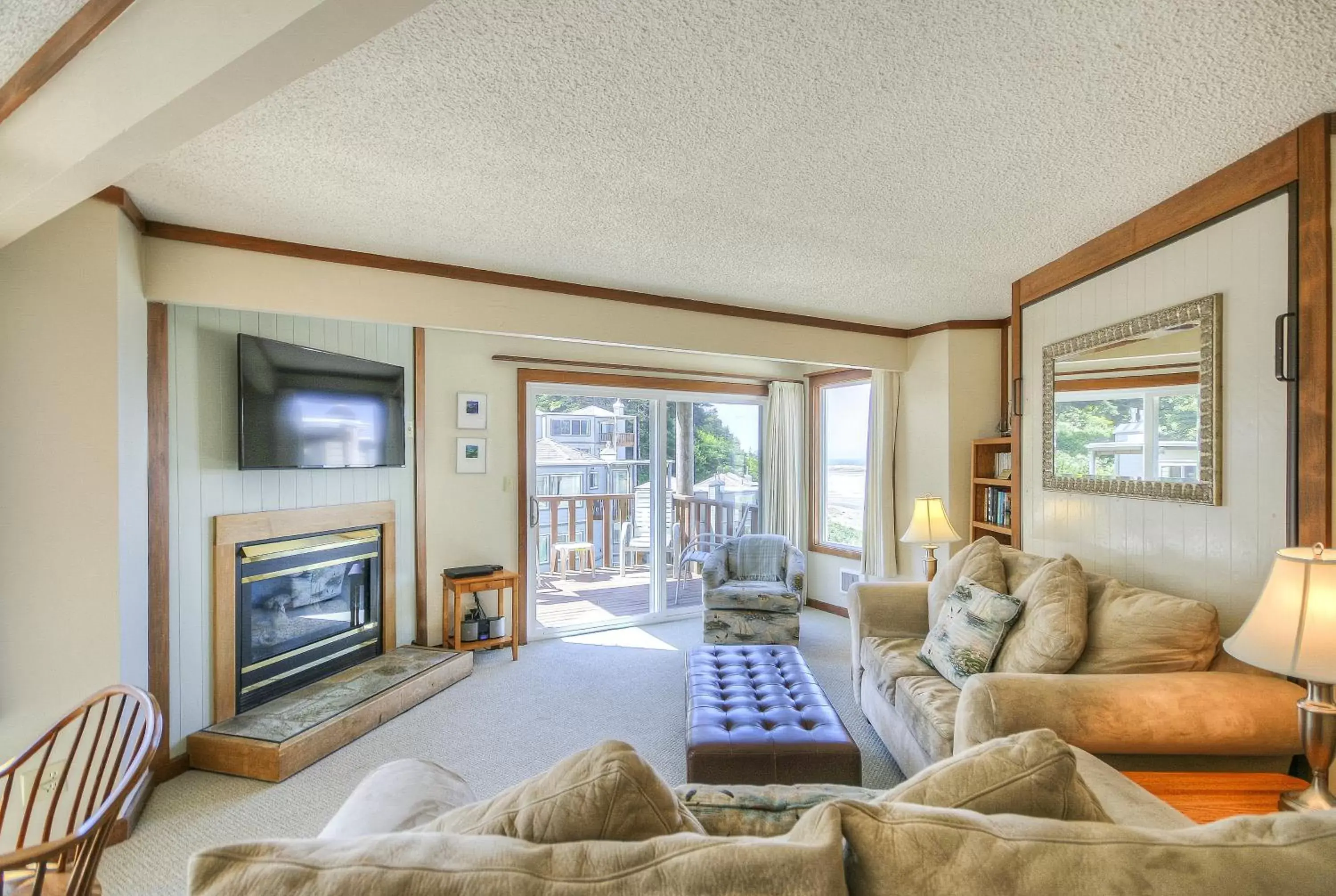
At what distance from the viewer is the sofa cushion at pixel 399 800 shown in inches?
42.4

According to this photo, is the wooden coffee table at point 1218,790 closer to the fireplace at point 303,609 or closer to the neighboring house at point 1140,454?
the neighboring house at point 1140,454

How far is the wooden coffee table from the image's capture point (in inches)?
58.5

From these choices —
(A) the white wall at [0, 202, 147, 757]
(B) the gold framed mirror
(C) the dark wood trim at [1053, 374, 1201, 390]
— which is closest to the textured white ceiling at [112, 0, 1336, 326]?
(A) the white wall at [0, 202, 147, 757]

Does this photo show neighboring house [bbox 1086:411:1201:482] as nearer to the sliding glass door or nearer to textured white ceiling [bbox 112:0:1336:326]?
textured white ceiling [bbox 112:0:1336:326]

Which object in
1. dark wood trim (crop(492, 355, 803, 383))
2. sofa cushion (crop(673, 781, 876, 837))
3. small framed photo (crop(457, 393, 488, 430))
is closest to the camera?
sofa cushion (crop(673, 781, 876, 837))

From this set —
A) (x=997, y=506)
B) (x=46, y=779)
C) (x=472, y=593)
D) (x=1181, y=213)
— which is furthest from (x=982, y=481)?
(x=46, y=779)

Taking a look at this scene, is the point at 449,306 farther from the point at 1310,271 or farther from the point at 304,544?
the point at 1310,271

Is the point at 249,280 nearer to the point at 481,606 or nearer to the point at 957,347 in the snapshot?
the point at 481,606

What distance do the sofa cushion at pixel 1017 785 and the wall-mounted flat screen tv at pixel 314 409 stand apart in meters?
3.13

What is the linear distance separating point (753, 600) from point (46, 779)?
11.2 ft

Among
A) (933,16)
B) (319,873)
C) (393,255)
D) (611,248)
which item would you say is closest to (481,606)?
(393,255)

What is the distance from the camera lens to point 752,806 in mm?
1003

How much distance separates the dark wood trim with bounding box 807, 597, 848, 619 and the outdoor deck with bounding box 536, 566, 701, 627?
102 centimetres

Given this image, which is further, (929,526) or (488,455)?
(488,455)
